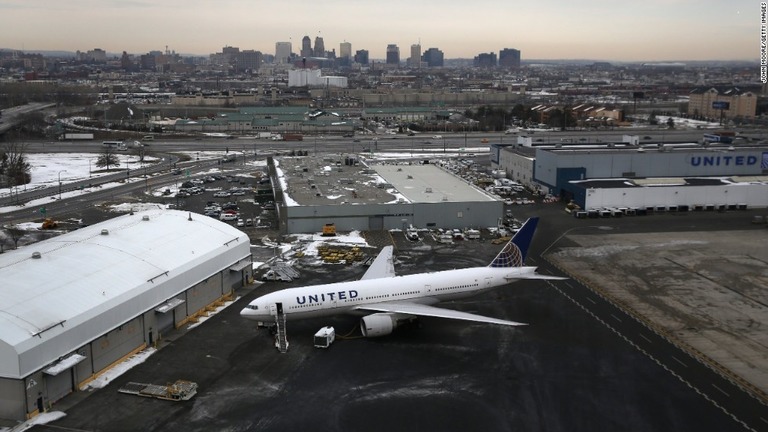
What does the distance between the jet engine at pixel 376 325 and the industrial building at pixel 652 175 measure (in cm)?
4959

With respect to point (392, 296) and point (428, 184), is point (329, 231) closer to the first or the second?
A: point (428, 184)

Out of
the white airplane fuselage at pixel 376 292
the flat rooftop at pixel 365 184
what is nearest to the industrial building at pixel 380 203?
the flat rooftop at pixel 365 184

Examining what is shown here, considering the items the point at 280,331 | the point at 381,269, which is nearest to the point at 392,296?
the point at 381,269

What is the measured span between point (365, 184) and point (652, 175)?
4504 centimetres

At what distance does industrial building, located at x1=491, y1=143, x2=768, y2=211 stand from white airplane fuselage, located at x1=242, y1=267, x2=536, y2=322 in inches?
1667

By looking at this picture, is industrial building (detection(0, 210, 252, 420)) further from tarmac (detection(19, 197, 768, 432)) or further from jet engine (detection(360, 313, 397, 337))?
jet engine (detection(360, 313, 397, 337))

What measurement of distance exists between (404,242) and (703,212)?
43506 millimetres

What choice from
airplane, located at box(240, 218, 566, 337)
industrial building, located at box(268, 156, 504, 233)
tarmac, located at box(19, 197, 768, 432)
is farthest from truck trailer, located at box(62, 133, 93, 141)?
airplane, located at box(240, 218, 566, 337)

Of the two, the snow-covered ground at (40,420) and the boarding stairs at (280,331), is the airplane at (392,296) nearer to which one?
the boarding stairs at (280,331)

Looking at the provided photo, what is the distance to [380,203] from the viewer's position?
7456 centimetres

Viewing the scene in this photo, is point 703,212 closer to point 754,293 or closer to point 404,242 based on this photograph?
point 754,293

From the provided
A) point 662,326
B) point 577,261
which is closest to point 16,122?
point 577,261

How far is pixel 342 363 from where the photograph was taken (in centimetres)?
3897

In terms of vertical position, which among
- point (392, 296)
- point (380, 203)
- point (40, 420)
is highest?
point (380, 203)
